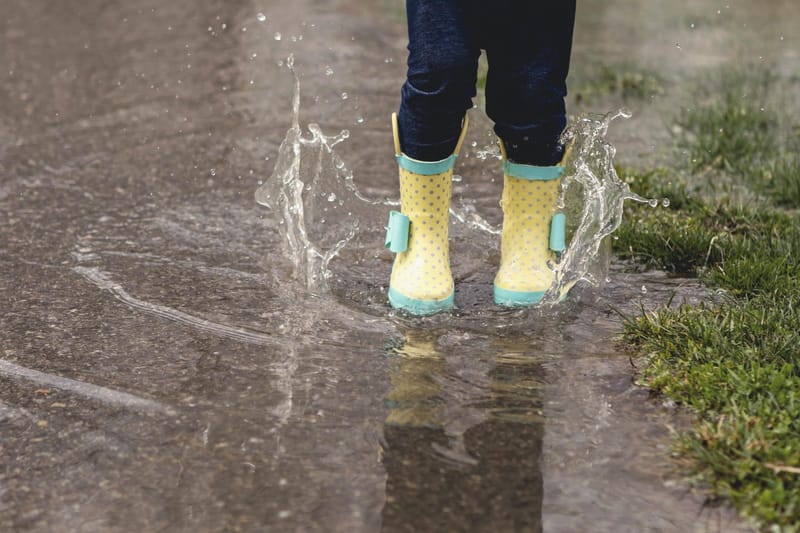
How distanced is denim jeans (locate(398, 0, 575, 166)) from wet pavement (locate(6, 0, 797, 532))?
1.60 feet

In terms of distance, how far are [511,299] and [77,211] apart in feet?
5.55

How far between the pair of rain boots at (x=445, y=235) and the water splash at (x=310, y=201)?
1.01 feet

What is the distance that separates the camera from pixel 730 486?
195cm

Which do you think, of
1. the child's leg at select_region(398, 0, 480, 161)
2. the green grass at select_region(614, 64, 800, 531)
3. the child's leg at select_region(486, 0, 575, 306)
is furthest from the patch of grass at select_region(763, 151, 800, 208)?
the child's leg at select_region(398, 0, 480, 161)

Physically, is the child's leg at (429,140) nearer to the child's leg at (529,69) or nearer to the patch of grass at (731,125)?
the child's leg at (529,69)

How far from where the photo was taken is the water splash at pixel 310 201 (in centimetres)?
321

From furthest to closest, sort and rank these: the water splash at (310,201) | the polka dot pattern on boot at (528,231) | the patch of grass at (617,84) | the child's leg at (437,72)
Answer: the patch of grass at (617,84) < the water splash at (310,201) < the polka dot pattern on boot at (528,231) < the child's leg at (437,72)

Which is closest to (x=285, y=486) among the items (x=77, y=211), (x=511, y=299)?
(x=511, y=299)

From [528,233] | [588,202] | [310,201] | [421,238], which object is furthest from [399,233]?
[310,201]

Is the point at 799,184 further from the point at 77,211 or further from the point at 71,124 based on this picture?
the point at 71,124

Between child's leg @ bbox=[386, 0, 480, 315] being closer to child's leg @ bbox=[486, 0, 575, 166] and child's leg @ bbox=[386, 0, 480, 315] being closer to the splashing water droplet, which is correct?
child's leg @ bbox=[486, 0, 575, 166]

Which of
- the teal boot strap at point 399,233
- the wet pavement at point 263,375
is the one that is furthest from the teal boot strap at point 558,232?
the teal boot strap at point 399,233

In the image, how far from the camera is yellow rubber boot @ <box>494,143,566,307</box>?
2.92 metres

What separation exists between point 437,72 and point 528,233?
591mm
